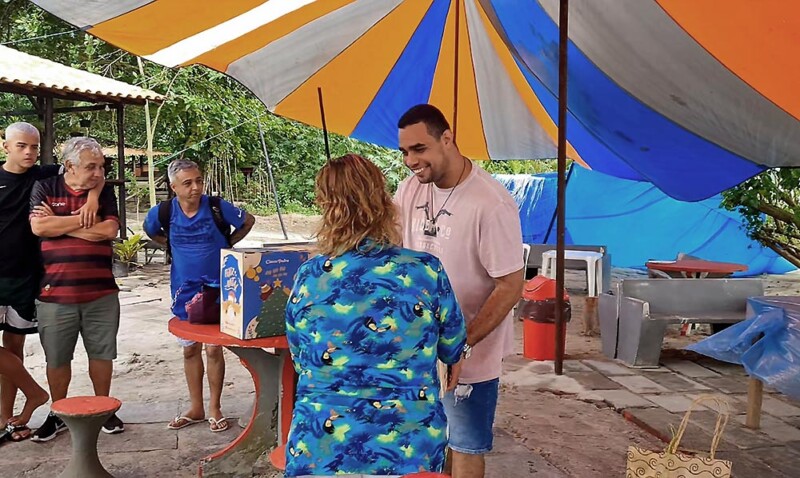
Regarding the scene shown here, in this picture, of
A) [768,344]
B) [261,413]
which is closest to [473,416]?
[261,413]

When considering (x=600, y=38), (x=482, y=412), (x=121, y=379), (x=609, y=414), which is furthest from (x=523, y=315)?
(x=482, y=412)

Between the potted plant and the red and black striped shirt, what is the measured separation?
728cm

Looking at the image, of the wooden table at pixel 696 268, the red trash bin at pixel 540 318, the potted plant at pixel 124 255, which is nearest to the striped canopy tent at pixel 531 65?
the red trash bin at pixel 540 318

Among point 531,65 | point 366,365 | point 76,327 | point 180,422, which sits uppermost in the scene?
point 531,65

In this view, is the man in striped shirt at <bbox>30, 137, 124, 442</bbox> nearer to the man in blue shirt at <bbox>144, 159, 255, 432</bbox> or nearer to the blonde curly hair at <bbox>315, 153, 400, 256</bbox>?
the man in blue shirt at <bbox>144, 159, 255, 432</bbox>

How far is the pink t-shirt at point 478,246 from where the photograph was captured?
246cm

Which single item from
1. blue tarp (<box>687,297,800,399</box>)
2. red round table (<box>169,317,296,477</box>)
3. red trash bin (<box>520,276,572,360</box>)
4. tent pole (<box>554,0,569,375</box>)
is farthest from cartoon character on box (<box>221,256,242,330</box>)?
red trash bin (<box>520,276,572,360</box>)

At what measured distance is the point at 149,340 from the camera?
6.70 meters

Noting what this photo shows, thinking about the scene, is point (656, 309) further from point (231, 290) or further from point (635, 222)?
point (635, 222)

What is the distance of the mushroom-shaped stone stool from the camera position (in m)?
3.32

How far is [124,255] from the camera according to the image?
36.1ft

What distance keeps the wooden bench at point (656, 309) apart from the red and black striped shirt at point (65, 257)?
4.47 m

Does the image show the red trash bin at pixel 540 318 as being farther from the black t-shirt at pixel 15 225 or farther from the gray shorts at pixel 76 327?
the black t-shirt at pixel 15 225

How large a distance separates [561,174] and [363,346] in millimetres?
3985
